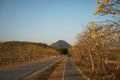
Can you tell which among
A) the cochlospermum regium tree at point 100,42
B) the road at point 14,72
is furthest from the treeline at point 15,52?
the cochlospermum regium tree at point 100,42

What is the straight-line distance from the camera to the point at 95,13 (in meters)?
7.36

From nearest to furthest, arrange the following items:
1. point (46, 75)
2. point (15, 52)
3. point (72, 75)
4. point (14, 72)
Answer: point (72, 75) → point (46, 75) → point (14, 72) → point (15, 52)

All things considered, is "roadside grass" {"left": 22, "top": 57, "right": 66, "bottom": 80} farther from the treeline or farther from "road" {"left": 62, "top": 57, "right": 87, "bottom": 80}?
the treeline

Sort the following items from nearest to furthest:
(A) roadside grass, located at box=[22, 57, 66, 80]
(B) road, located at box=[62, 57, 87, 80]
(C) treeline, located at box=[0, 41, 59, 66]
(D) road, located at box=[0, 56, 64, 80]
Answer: (D) road, located at box=[0, 56, 64, 80] < (B) road, located at box=[62, 57, 87, 80] < (A) roadside grass, located at box=[22, 57, 66, 80] < (C) treeline, located at box=[0, 41, 59, 66]

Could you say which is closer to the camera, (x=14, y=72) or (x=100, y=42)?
(x=100, y=42)

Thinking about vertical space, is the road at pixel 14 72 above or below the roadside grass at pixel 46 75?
above

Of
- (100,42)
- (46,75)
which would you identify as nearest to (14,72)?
(46,75)

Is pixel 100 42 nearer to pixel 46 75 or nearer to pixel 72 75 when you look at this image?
pixel 72 75

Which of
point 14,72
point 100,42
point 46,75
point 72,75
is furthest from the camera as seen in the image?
point 14,72

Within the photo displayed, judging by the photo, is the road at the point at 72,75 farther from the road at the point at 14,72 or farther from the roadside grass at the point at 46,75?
the road at the point at 14,72

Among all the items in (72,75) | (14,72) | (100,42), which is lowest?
(72,75)

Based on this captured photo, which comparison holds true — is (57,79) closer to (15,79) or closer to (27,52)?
(15,79)

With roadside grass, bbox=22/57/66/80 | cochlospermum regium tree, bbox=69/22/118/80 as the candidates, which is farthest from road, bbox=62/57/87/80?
cochlospermum regium tree, bbox=69/22/118/80

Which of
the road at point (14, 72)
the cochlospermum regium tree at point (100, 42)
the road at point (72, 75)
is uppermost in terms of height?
the cochlospermum regium tree at point (100, 42)
